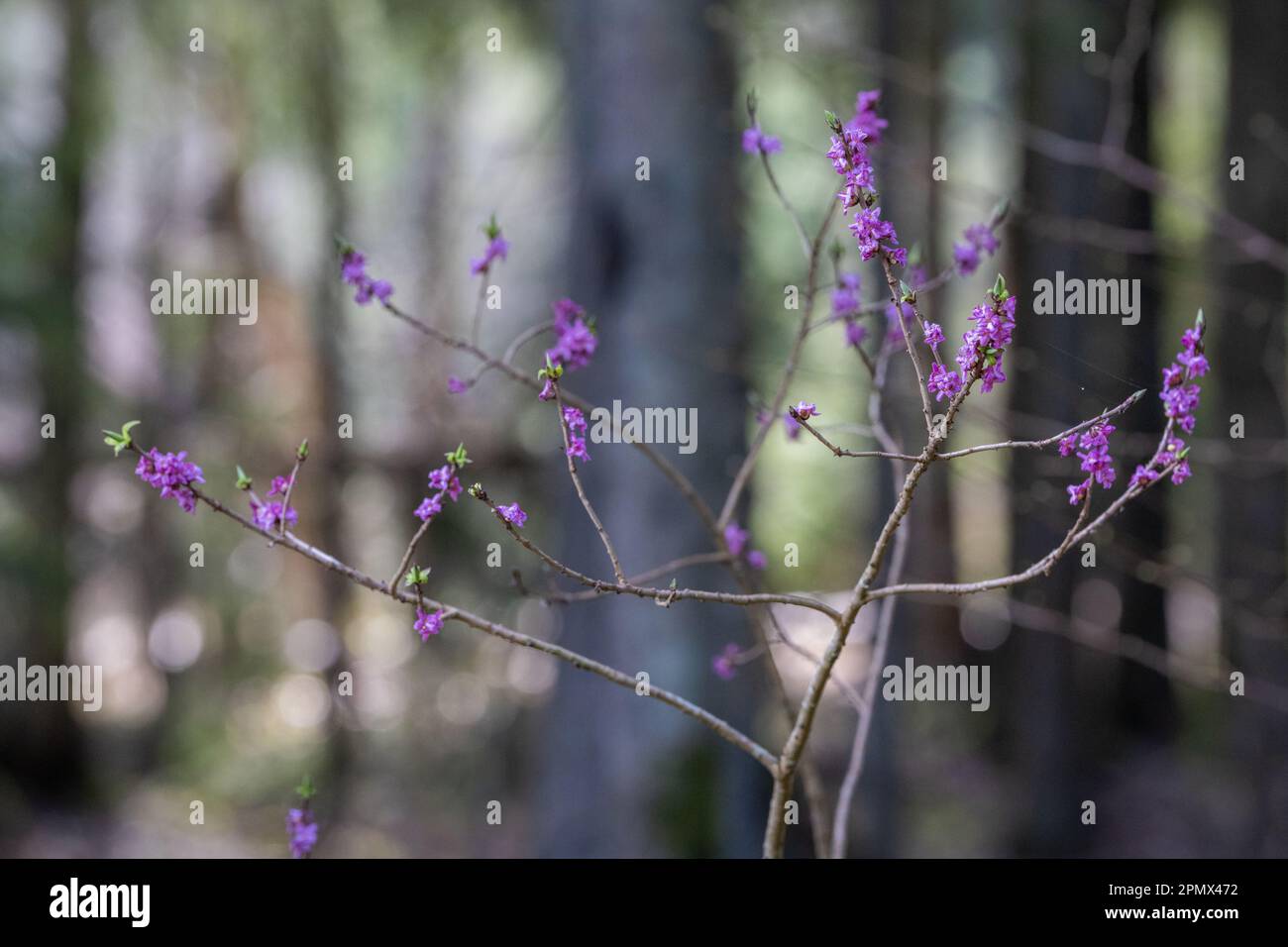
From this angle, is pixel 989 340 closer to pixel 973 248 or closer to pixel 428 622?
pixel 428 622

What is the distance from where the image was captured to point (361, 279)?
176cm

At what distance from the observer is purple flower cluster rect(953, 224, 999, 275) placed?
186 centimetres

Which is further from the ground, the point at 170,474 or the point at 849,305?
the point at 849,305

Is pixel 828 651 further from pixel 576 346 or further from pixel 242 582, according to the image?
pixel 242 582

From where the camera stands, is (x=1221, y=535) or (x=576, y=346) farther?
(x=1221, y=535)

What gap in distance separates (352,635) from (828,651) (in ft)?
33.0

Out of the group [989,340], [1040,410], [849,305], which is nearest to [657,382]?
[849,305]

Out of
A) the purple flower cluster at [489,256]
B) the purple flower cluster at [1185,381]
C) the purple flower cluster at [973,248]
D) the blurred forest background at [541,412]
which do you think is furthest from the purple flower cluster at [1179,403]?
the blurred forest background at [541,412]

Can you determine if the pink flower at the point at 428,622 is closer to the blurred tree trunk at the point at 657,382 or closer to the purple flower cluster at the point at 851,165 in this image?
the purple flower cluster at the point at 851,165

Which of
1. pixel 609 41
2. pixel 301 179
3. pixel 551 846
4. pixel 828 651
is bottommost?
pixel 551 846

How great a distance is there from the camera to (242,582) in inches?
Answer: 439

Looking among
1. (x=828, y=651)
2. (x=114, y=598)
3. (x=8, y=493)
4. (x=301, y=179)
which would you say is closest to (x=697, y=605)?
(x=828, y=651)

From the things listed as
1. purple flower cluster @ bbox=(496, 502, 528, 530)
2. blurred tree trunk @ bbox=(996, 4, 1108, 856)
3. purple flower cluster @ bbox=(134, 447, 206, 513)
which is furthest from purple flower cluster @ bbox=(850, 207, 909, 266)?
blurred tree trunk @ bbox=(996, 4, 1108, 856)

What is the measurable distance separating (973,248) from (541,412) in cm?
690
